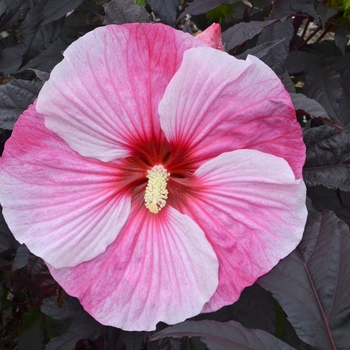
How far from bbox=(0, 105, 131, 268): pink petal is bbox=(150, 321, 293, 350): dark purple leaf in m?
0.21

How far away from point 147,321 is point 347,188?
0.51 metres

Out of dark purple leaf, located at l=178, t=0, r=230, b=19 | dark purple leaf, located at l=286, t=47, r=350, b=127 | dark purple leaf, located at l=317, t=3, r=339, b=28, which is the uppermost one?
dark purple leaf, located at l=178, t=0, r=230, b=19

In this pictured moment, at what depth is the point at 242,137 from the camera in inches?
34.2

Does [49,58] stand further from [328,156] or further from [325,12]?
[328,156]

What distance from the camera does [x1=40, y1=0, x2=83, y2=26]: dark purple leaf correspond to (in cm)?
149

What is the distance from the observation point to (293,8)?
1.37 m

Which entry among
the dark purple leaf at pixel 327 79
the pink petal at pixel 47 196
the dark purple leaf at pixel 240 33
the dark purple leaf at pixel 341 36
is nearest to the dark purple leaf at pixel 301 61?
the dark purple leaf at pixel 327 79

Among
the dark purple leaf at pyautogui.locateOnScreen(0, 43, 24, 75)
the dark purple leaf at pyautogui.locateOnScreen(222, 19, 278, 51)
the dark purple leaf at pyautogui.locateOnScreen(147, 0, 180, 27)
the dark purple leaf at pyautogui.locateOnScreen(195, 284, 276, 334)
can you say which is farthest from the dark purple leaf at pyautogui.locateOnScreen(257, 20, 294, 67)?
the dark purple leaf at pyautogui.locateOnScreen(0, 43, 24, 75)

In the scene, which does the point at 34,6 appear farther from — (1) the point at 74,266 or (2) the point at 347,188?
(2) the point at 347,188

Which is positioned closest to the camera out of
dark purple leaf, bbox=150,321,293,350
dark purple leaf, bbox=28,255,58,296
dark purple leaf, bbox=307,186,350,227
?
dark purple leaf, bbox=150,321,293,350

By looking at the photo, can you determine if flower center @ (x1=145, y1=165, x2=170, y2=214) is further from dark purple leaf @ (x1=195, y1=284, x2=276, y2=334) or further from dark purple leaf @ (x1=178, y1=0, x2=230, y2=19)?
dark purple leaf @ (x1=178, y1=0, x2=230, y2=19)

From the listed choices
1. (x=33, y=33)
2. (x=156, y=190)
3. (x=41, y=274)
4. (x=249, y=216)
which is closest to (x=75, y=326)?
(x=41, y=274)

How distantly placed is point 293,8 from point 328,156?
48cm

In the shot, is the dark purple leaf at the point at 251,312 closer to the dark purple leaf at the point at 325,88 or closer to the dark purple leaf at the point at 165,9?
the dark purple leaf at the point at 325,88
